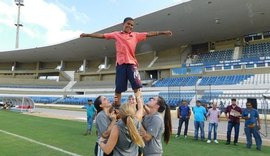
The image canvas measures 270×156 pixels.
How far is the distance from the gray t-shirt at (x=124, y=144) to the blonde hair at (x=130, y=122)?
0.07m

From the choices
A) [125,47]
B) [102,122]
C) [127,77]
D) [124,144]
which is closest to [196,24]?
[125,47]

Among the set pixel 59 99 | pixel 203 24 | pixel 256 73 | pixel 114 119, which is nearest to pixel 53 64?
pixel 59 99

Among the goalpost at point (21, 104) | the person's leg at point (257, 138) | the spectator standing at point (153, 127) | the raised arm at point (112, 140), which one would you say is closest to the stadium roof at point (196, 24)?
the goalpost at point (21, 104)

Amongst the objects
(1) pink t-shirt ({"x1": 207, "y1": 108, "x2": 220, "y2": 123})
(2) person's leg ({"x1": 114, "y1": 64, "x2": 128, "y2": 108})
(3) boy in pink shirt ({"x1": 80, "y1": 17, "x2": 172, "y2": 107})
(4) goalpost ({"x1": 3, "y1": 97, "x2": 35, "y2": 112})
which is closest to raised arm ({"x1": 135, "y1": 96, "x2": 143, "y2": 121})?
(3) boy in pink shirt ({"x1": 80, "y1": 17, "x2": 172, "y2": 107})

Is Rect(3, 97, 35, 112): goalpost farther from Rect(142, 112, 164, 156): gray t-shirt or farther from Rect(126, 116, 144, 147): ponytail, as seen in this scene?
Rect(126, 116, 144, 147): ponytail

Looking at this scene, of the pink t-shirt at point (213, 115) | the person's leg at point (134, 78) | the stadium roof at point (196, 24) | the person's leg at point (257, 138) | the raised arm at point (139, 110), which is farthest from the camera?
the stadium roof at point (196, 24)

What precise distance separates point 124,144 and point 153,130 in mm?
617

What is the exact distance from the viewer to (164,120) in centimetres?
358

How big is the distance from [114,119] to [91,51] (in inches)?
1546

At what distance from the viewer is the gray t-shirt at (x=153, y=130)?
3307mm

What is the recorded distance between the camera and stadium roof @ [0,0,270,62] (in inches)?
895

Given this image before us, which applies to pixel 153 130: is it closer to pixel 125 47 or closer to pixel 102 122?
pixel 102 122

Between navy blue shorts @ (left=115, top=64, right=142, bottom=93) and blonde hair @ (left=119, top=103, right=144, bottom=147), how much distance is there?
77cm

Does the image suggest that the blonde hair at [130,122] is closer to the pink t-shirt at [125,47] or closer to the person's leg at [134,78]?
the person's leg at [134,78]
